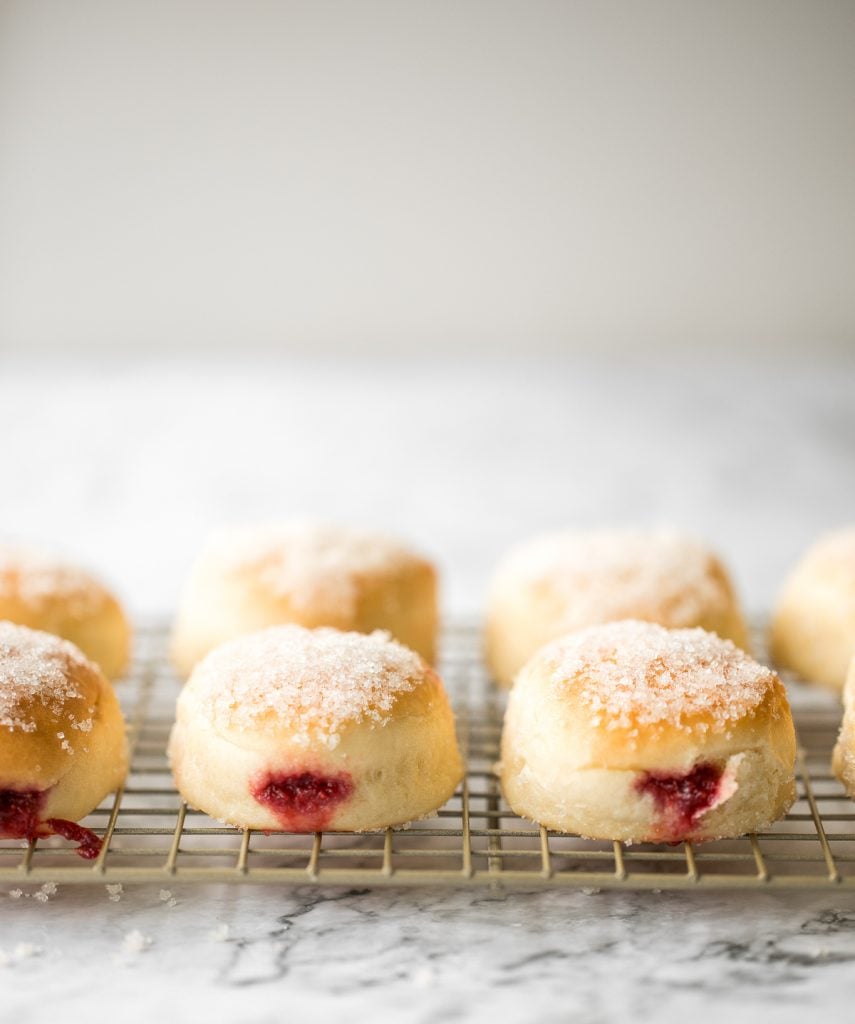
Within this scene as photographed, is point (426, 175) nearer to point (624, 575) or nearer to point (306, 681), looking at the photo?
point (624, 575)

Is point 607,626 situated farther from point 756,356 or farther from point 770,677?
point 756,356

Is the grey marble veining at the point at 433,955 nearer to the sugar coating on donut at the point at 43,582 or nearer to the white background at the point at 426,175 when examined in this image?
the sugar coating on donut at the point at 43,582

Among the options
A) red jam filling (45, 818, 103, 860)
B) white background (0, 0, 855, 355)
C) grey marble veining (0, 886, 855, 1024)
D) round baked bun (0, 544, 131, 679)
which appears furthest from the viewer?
white background (0, 0, 855, 355)

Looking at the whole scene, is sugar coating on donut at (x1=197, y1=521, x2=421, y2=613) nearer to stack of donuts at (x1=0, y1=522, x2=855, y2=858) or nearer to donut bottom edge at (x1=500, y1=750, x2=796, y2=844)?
stack of donuts at (x1=0, y1=522, x2=855, y2=858)

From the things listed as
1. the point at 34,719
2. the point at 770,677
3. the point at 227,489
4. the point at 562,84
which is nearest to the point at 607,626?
the point at 770,677

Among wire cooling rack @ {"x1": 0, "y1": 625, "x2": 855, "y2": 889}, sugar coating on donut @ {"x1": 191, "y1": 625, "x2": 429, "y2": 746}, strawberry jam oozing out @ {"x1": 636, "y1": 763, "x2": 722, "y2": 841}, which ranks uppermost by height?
sugar coating on donut @ {"x1": 191, "y1": 625, "x2": 429, "y2": 746}

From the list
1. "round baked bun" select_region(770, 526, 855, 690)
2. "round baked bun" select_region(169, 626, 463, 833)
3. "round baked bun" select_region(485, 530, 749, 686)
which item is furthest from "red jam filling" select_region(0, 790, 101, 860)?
"round baked bun" select_region(770, 526, 855, 690)

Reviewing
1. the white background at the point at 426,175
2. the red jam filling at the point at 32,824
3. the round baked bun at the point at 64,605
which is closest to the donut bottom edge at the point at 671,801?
the red jam filling at the point at 32,824
